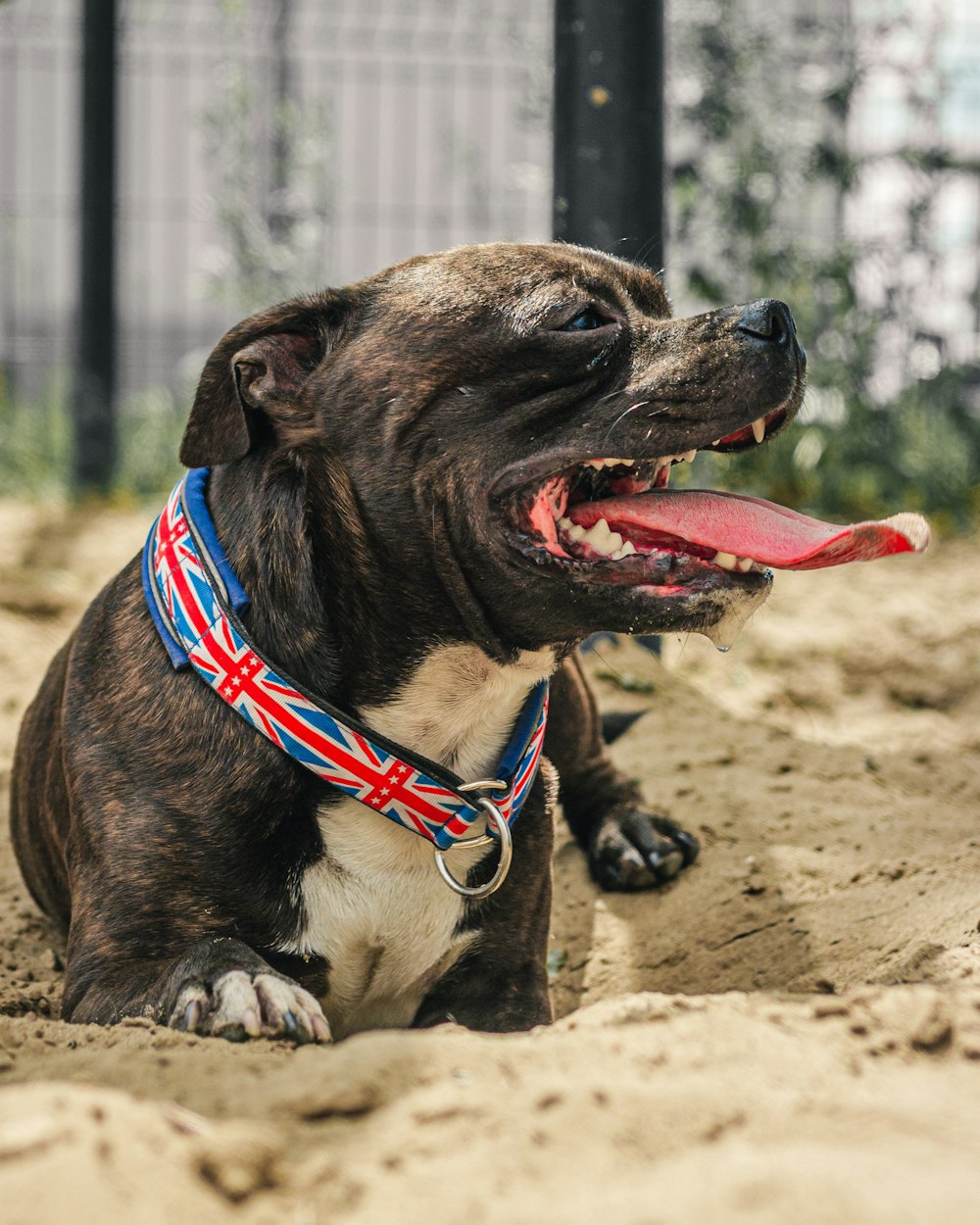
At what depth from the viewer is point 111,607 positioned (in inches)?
113

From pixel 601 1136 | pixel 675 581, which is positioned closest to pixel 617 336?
pixel 675 581

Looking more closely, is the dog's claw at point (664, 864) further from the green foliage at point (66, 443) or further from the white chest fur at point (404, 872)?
the green foliage at point (66, 443)

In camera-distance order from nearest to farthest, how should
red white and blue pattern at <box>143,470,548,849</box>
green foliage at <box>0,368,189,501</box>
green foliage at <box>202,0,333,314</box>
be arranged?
red white and blue pattern at <box>143,470,548,849</box>, green foliage at <box>0,368,189,501</box>, green foliage at <box>202,0,333,314</box>

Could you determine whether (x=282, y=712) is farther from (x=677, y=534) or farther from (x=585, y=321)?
(x=585, y=321)

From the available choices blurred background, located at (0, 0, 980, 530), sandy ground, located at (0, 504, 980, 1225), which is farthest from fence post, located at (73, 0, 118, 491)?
sandy ground, located at (0, 504, 980, 1225)

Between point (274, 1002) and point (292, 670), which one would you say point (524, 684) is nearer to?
point (292, 670)

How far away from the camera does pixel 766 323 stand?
2584 millimetres

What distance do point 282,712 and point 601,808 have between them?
146 cm

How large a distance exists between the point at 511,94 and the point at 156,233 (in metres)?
3.51

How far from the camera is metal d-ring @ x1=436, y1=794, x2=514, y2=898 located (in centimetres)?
259

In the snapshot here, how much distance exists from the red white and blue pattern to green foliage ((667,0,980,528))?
520 cm

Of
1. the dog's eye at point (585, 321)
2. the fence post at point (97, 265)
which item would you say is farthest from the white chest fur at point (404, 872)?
the fence post at point (97, 265)

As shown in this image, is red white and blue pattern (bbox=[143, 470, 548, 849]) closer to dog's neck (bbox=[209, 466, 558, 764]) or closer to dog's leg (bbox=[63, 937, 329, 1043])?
dog's neck (bbox=[209, 466, 558, 764])

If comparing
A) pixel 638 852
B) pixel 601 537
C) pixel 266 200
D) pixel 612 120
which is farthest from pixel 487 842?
pixel 266 200
